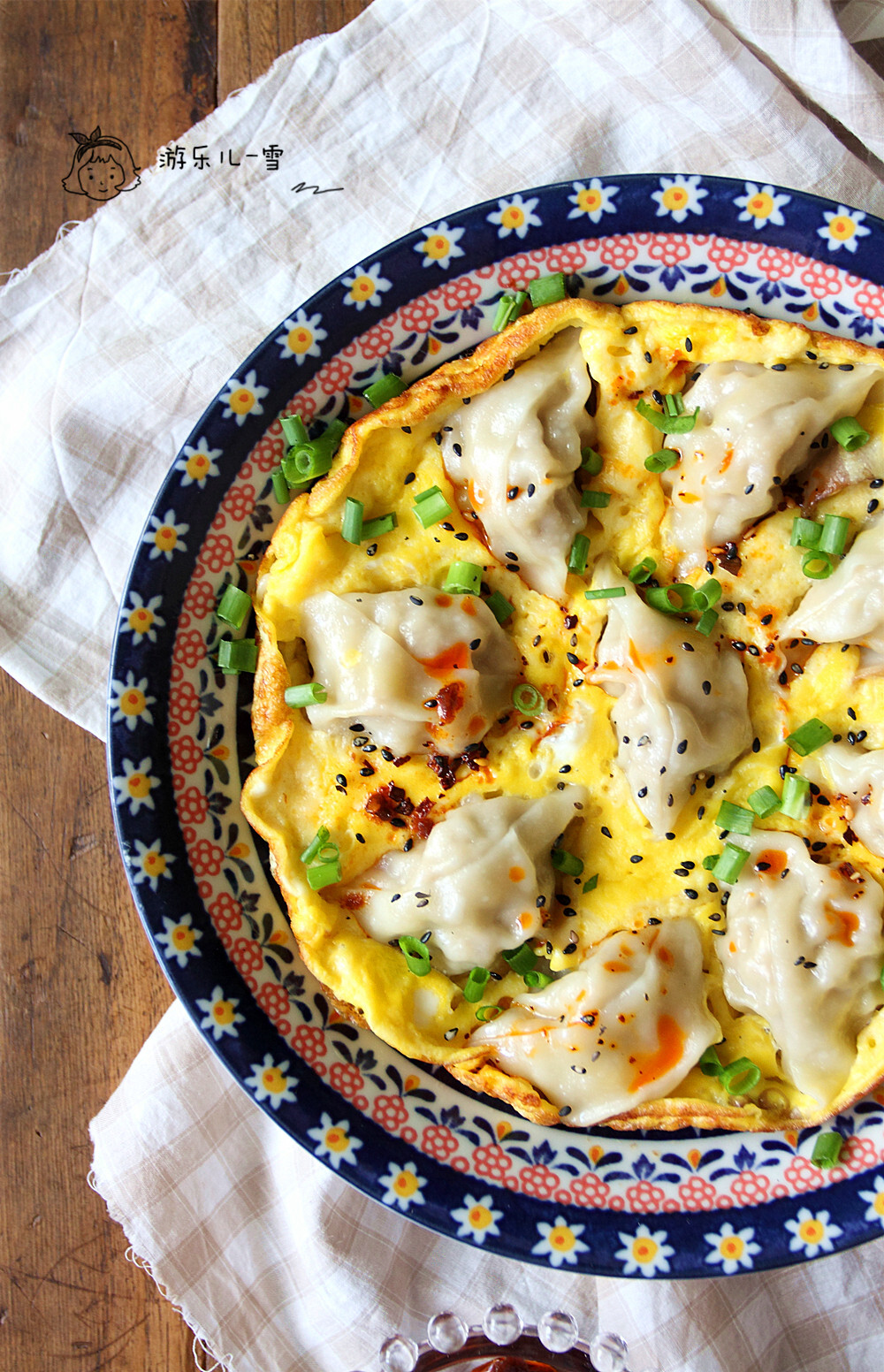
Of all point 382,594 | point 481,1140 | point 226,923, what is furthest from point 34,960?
point 382,594

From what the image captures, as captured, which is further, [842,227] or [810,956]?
[842,227]

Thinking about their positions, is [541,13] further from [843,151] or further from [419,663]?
[419,663]

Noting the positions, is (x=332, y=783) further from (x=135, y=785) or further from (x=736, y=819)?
(x=736, y=819)

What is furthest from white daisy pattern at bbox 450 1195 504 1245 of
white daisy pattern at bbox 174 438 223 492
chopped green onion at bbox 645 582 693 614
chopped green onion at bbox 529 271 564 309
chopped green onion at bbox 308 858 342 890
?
chopped green onion at bbox 529 271 564 309

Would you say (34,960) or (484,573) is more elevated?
(484,573)

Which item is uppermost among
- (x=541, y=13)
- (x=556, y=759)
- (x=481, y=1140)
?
(x=541, y=13)

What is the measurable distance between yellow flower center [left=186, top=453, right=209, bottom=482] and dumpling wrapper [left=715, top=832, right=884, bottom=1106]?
2.06 meters

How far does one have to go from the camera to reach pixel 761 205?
3.00 m

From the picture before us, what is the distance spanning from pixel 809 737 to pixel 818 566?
0.50 m

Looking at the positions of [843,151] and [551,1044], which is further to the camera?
[843,151]

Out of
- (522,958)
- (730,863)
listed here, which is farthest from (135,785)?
(730,863)

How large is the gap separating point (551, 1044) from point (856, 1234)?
1108 millimetres

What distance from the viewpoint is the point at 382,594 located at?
291 centimetres

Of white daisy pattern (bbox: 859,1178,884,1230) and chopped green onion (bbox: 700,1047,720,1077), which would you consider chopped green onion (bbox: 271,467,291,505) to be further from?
white daisy pattern (bbox: 859,1178,884,1230)
